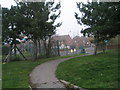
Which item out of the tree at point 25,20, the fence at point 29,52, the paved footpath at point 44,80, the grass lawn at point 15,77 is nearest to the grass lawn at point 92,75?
the paved footpath at point 44,80

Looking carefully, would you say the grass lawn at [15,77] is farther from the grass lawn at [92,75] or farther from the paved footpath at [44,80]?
the grass lawn at [92,75]

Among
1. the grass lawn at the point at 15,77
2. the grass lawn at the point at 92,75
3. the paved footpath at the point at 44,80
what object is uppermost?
the grass lawn at the point at 92,75

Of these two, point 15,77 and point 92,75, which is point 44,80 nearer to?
point 15,77

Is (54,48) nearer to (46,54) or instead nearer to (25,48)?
(46,54)

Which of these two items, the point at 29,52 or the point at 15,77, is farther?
the point at 29,52

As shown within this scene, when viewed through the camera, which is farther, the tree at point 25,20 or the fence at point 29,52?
the fence at point 29,52

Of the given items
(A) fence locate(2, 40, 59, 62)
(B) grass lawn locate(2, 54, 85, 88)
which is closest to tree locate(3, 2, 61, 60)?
(A) fence locate(2, 40, 59, 62)

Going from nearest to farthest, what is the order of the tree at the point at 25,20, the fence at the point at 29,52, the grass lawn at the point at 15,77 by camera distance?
the grass lawn at the point at 15,77 → the tree at the point at 25,20 → the fence at the point at 29,52

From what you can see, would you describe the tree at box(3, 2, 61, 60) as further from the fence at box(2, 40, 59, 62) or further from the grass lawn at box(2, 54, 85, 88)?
the grass lawn at box(2, 54, 85, 88)

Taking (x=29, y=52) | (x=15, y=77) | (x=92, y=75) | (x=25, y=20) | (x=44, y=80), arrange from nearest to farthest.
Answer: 1. (x=92, y=75)
2. (x=44, y=80)
3. (x=15, y=77)
4. (x=25, y=20)
5. (x=29, y=52)

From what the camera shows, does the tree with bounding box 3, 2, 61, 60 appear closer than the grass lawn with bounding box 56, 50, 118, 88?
No

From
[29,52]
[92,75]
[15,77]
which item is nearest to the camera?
[92,75]

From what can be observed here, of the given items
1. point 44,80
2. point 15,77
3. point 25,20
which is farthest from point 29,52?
point 44,80

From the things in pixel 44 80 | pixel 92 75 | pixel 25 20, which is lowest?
pixel 44 80
